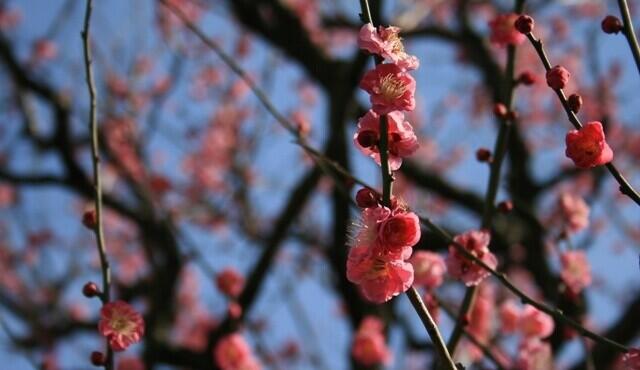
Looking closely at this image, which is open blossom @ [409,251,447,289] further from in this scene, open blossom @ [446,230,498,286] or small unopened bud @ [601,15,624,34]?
small unopened bud @ [601,15,624,34]

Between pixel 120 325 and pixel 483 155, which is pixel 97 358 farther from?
pixel 483 155

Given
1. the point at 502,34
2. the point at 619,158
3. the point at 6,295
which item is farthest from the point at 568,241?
the point at 619,158

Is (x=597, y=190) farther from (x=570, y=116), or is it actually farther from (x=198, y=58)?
(x=198, y=58)

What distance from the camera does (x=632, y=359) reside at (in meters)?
1.38

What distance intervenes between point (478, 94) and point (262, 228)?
3314 mm

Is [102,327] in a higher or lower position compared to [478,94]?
lower

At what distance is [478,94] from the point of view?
8898 mm

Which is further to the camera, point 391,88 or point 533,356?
point 533,356

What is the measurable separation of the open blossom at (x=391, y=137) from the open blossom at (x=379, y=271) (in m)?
0.16

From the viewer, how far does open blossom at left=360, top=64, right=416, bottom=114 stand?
4.43ft

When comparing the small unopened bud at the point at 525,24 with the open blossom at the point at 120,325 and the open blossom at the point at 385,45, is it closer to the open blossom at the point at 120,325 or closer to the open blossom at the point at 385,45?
the open blossom at the point at 385,45

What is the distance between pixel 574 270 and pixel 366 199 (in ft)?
4.67

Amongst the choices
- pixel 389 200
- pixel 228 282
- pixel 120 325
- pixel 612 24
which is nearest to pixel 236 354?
pixel 228 282

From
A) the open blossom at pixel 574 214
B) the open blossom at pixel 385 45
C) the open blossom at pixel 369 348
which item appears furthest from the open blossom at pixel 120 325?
the open blossom at pixel 369 348
